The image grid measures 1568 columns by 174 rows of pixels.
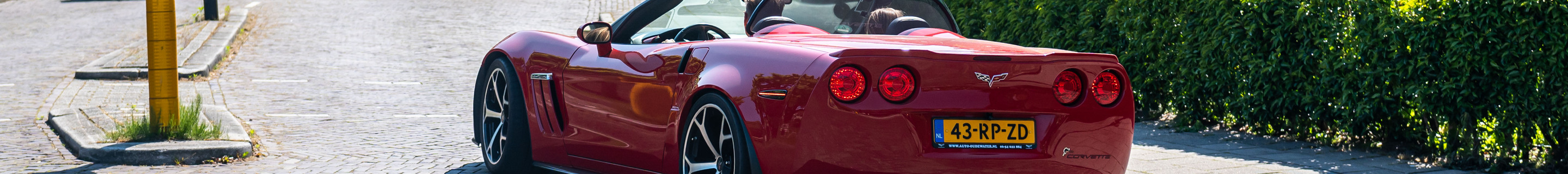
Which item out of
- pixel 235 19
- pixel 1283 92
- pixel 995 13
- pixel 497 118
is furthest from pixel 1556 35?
pixel 235 19

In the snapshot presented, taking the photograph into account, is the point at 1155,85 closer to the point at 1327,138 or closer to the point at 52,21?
the point at 1327,138

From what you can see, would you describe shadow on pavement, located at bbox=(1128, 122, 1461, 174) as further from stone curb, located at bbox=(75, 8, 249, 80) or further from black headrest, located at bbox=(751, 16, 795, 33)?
stone curb, located at bbox=(75, 8, 249, 80)

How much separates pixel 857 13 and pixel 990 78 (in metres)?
2.40

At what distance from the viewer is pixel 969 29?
1073cm

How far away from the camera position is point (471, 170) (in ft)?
20.0

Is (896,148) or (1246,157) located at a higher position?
(896,148)

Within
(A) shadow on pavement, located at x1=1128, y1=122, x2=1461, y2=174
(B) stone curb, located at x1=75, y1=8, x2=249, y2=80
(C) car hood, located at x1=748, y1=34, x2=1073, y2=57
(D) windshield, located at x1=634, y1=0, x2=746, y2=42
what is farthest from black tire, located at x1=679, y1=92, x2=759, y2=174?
(B) stone curb, located at x1=75, y1=8, x2=249, y2=80

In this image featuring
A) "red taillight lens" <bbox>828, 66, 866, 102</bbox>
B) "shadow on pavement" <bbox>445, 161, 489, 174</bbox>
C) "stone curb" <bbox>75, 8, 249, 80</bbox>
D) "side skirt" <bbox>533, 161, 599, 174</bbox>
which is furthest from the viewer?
"stone curb" <bbox>75, 8, 249, 80</bbox>

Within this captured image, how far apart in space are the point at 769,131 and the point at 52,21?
693 inches

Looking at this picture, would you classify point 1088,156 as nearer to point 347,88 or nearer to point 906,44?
point 906,44

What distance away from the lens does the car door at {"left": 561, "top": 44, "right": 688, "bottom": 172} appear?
171 inches

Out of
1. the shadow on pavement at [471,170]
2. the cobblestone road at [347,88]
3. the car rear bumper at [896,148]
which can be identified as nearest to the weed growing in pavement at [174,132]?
the cobblestone road at [347,88]

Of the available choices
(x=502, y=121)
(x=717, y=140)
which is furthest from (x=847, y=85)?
(x=502, y=121)

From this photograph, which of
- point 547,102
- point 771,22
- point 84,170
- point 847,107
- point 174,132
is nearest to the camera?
point 847,107
